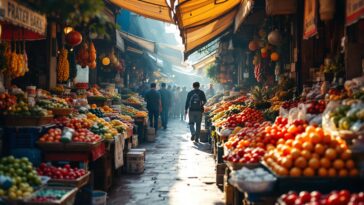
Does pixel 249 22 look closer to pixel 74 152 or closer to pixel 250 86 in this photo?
pixel 250 86

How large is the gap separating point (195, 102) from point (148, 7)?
486cm

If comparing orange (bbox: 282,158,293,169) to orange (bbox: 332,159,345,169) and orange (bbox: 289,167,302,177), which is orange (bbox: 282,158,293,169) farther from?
orange (bbox: 332,159,345,169)

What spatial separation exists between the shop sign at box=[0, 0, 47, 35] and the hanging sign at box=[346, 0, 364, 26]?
4303 mm

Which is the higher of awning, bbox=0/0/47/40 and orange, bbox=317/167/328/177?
awning, bbox=0/0/47/40

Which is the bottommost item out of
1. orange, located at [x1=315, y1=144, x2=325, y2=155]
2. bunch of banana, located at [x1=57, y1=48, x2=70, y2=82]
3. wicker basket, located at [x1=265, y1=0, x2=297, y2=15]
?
orange, located at [x1=315, y1=144, x2=325, y2=155]

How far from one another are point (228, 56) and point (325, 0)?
14.5 m

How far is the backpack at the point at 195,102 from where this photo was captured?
1641cm

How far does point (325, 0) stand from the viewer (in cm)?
712

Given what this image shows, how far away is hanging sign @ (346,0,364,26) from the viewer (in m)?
5.89

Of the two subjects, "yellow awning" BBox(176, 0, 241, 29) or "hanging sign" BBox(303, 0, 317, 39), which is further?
"yellow awning" BBox(176, 0, 241, 29)

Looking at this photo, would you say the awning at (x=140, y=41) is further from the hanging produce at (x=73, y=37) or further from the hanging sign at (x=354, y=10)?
the hanging sign at (x=354, y=10)

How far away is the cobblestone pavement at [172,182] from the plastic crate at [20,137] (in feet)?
5.38

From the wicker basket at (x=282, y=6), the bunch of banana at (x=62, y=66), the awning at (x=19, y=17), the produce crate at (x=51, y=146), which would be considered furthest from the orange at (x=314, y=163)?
the bunch of banana at (x=62, y=66)

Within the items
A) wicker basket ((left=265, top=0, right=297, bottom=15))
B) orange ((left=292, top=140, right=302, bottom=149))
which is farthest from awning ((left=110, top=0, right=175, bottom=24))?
orange ((left=292, top=140, right=302, bottom=149))
